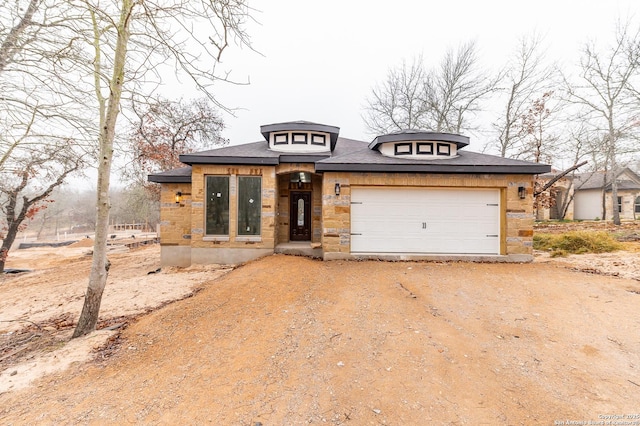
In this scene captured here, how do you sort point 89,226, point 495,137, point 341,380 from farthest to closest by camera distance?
1. point 89,226
2. point 495,137
3. point 341,380

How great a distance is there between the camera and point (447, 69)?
19.7 meters

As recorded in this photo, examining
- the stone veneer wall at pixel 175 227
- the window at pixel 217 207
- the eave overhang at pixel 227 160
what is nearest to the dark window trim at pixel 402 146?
the eave overhang at pixel 227 160

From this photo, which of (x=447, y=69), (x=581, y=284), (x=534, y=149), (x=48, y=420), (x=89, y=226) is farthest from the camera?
(x=89, y=226)

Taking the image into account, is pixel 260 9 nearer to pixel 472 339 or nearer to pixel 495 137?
pixel 472 339

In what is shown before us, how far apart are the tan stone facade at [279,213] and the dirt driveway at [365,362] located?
8.65 feet

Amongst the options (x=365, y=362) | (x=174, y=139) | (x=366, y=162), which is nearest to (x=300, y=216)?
(x=366, y=162)

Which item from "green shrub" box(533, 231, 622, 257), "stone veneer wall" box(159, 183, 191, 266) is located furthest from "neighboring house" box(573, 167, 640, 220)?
"stone veneer wall" box(159, 183, 191, 266)

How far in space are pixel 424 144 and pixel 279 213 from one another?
20.1 ft

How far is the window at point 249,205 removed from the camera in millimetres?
9289

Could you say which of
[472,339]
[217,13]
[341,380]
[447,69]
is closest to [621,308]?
[472,339]

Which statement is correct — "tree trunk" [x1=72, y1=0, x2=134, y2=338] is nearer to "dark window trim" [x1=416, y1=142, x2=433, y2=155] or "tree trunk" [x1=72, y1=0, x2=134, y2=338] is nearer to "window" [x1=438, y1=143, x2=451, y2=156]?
"dark window trim" [x1=416, y1=142, x2=433, y2=155]

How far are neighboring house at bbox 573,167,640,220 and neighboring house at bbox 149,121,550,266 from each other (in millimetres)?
19121

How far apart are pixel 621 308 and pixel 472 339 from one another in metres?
3.51

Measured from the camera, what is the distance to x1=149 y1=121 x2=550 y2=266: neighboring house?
8.47m
